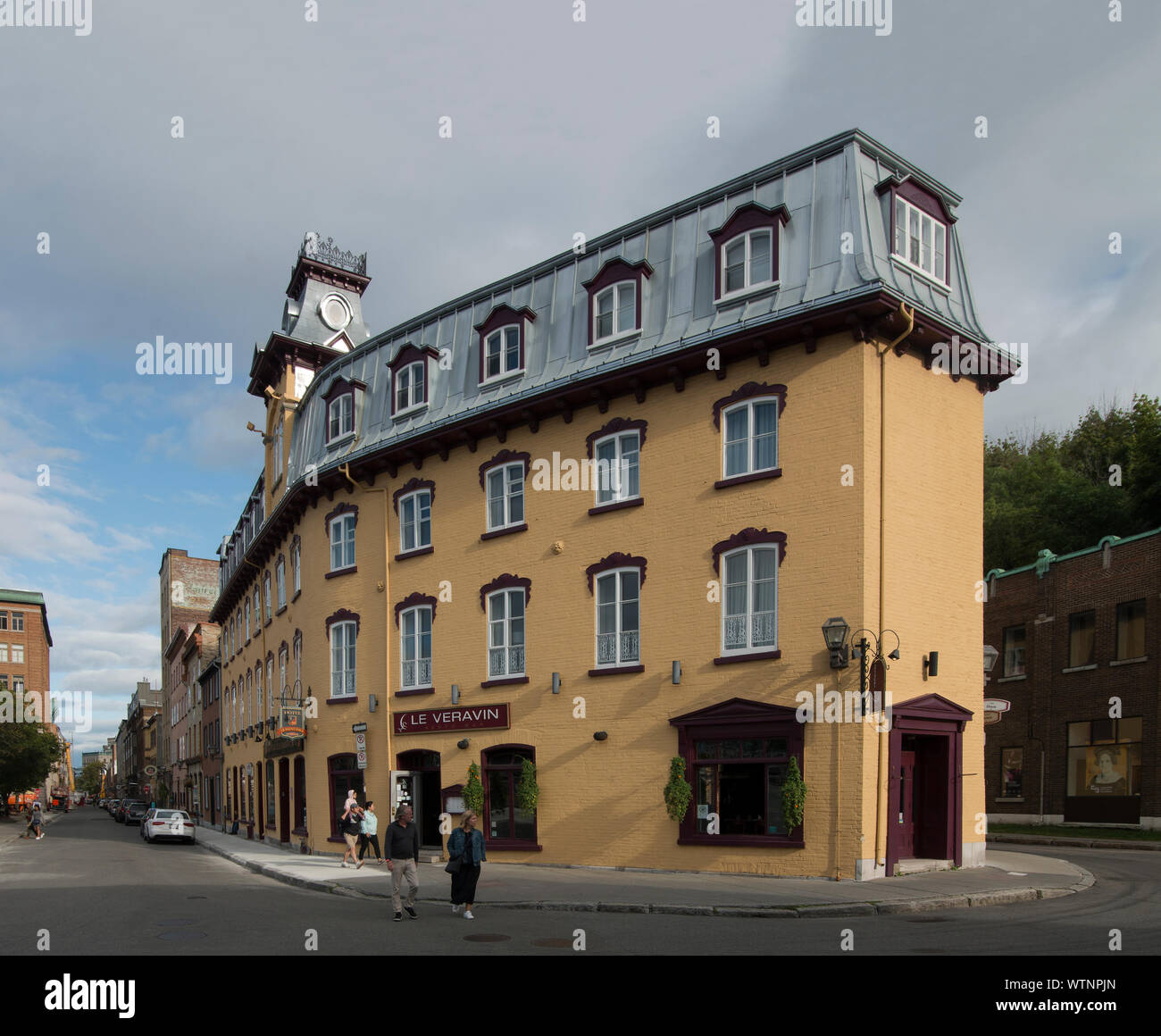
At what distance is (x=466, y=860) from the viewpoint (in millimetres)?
14070

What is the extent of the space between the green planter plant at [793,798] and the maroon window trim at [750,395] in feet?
20.4

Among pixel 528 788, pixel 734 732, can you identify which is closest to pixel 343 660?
pixel 528 788

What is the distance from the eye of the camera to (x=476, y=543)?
2380 centimetres

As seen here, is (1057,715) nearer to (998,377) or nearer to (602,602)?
(998,377)

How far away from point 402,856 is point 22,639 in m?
101

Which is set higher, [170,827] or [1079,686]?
[1079,686]

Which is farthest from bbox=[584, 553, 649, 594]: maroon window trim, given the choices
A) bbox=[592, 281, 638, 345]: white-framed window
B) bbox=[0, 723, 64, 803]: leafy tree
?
bbox=[0, 723, 64, 803]: leafy tree

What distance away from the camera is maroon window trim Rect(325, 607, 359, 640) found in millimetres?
→ 27172

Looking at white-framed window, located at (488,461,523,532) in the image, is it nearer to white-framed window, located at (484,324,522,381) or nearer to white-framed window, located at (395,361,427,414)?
white-framed window, located at (484,324,522,381)

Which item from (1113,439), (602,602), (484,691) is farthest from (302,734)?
(1113,439)

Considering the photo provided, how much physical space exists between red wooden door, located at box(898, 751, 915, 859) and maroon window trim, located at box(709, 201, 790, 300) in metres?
9.11

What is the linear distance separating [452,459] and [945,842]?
44.8 feet

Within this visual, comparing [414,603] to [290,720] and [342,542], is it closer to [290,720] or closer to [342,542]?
[342,542]

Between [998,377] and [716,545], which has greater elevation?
[998,377]
